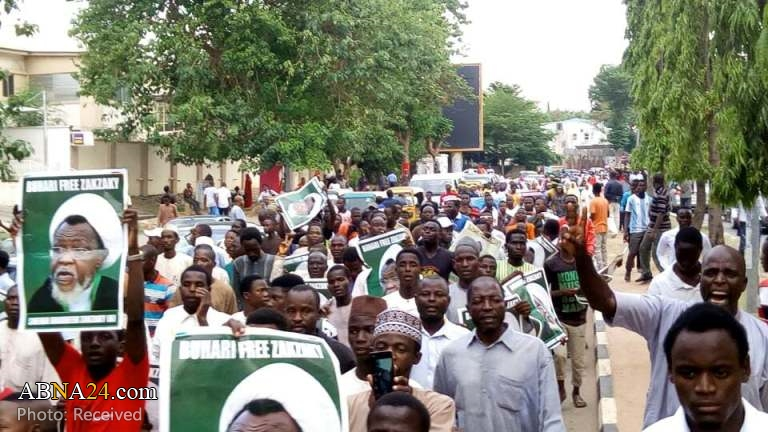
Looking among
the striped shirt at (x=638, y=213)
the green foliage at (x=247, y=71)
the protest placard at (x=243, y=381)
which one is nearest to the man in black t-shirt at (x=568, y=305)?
the protest placard at (x=243, y=381)

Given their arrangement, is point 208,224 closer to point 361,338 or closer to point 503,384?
point 361,338

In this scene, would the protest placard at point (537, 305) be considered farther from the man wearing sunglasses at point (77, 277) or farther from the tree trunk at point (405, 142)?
the tree trunk at point (405, 142)

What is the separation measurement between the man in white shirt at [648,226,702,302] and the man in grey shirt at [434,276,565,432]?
120 cm

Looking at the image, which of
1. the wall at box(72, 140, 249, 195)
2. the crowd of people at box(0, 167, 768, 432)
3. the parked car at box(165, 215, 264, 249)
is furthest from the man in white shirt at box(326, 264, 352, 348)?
the wall at box(72, 140, 249, 195)

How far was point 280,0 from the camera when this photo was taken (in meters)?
24.7

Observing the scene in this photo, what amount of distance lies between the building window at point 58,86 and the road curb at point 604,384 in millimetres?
32459

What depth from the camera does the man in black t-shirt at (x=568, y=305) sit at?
9180mm

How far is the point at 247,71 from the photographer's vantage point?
2423cm

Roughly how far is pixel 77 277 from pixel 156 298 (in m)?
3.02

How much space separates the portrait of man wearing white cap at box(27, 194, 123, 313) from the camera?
4.51 meters

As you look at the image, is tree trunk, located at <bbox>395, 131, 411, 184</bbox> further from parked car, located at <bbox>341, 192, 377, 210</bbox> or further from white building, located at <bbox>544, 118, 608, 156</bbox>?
white building, located at <bbox>544, 118, 608, 156</bbox>

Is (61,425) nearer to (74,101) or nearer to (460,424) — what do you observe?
(460,424)

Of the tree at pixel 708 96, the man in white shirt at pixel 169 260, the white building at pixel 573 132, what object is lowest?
the man in white shirt at pixel 169 260

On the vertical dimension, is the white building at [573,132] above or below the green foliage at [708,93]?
above
